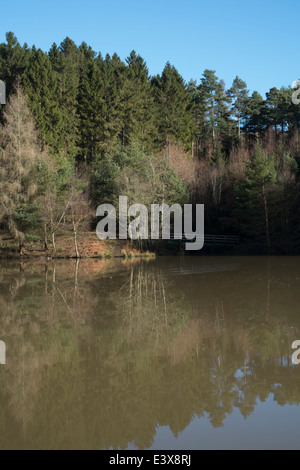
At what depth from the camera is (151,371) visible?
7191mm

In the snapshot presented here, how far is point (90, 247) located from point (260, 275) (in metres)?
14.3

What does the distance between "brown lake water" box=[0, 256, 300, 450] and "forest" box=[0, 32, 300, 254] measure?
16.2 m

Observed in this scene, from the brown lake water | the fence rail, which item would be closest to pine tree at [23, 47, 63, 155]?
the fence rail

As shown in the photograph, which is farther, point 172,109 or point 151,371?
point 172,109

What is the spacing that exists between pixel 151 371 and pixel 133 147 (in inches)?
1202

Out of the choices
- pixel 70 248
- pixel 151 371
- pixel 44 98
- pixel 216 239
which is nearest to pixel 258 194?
pixel 216 239

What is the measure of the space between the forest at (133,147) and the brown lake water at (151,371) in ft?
53.1

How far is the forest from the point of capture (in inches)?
1174

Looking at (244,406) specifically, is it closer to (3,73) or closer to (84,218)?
(84,218)

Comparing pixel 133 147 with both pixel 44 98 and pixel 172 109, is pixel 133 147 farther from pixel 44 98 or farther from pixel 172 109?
pixel 172 109

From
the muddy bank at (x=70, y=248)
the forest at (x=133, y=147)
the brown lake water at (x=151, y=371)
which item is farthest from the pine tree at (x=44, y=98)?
the brown lake water at (x=151, y=371)

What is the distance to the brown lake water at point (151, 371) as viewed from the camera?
521cm

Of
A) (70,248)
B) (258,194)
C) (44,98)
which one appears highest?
(44,98)

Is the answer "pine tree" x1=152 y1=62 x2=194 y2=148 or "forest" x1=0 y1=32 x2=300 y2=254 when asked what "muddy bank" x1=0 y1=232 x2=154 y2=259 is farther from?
"pine tree" x1=152 y1=62 x2=194 y2=148
